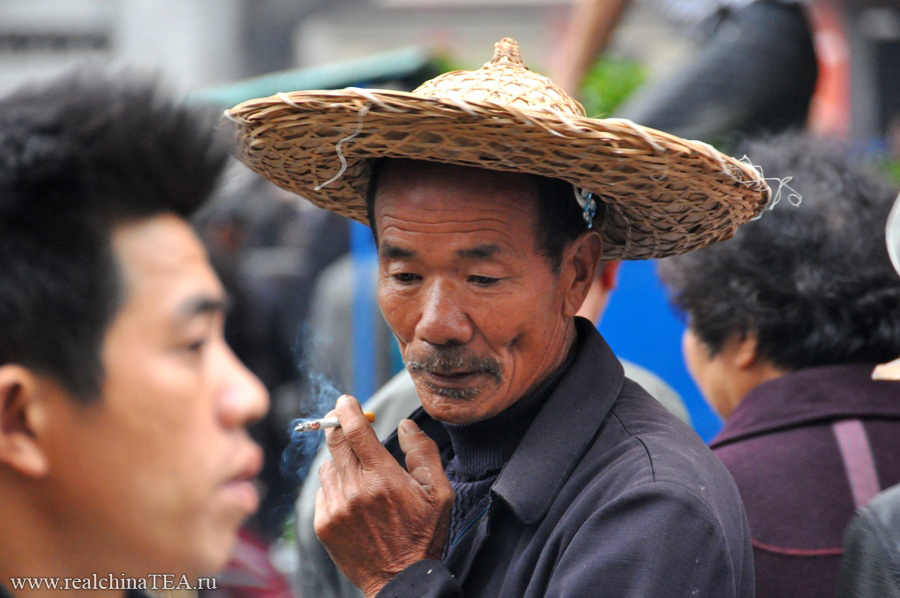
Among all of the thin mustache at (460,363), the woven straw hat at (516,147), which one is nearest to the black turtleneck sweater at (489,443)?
the thin mustache at (460,363)

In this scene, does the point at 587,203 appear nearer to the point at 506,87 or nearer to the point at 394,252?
the point at 506,87

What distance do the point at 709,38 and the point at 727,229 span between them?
2.66 meters

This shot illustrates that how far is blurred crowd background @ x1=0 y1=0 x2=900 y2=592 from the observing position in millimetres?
4398

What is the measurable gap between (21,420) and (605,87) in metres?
3.75

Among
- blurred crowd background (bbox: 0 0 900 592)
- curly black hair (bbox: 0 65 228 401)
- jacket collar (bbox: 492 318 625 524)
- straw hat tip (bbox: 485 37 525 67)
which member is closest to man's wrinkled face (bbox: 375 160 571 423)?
jacket collar (bbox: 492 318 625 524)

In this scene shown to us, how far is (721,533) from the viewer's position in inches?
75.0

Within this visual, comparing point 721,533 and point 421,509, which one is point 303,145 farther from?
point 721,533

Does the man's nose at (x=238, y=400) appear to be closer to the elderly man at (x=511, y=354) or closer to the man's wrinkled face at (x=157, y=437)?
the man's wrinkled face at (x=157, y=437)

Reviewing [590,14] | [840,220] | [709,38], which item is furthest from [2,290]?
[709,38]

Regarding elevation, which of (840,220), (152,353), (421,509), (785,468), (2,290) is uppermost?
(2,290)

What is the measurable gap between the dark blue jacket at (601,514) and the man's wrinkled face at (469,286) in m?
0.13

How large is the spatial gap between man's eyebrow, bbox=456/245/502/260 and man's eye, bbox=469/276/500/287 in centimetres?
4

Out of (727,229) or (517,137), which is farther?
(727,229)

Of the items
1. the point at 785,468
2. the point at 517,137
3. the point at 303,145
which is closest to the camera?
the point at 517,137
